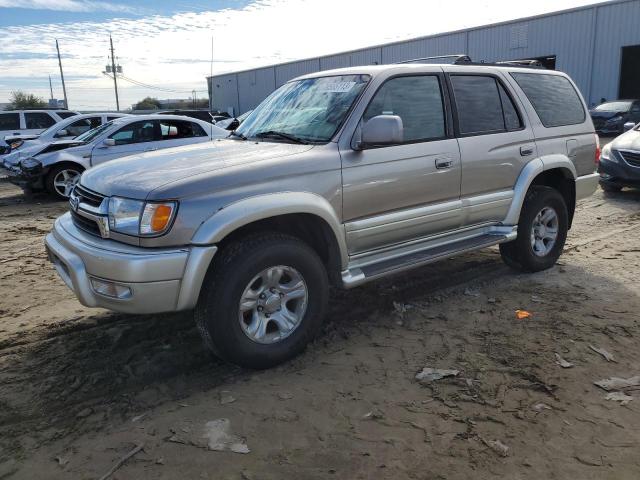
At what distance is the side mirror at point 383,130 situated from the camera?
368 cm

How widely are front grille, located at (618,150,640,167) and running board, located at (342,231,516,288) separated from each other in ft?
17.7

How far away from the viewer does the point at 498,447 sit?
279 cm

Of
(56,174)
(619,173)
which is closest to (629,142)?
(619,173)

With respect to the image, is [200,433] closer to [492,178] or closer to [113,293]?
[113,293]

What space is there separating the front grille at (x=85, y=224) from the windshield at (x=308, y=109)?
4.86ft

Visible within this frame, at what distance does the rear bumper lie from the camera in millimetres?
5676

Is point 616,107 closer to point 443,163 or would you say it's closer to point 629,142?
point 629,142

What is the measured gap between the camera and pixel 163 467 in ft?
8.76

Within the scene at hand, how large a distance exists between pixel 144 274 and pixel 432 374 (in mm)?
1891

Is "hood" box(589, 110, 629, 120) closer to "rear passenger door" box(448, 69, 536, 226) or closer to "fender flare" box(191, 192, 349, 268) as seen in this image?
"rear passenger door" box(448, 69, 536, 226)

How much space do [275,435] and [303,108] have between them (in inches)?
99.3

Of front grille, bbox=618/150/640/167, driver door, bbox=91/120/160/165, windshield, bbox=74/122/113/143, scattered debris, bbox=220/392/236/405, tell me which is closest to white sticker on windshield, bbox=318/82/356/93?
scattered debris, bbox=220/392/236/405

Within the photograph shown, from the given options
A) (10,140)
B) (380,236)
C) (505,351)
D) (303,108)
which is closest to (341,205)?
(380,236)

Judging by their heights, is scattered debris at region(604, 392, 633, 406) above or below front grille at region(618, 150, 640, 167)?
below
